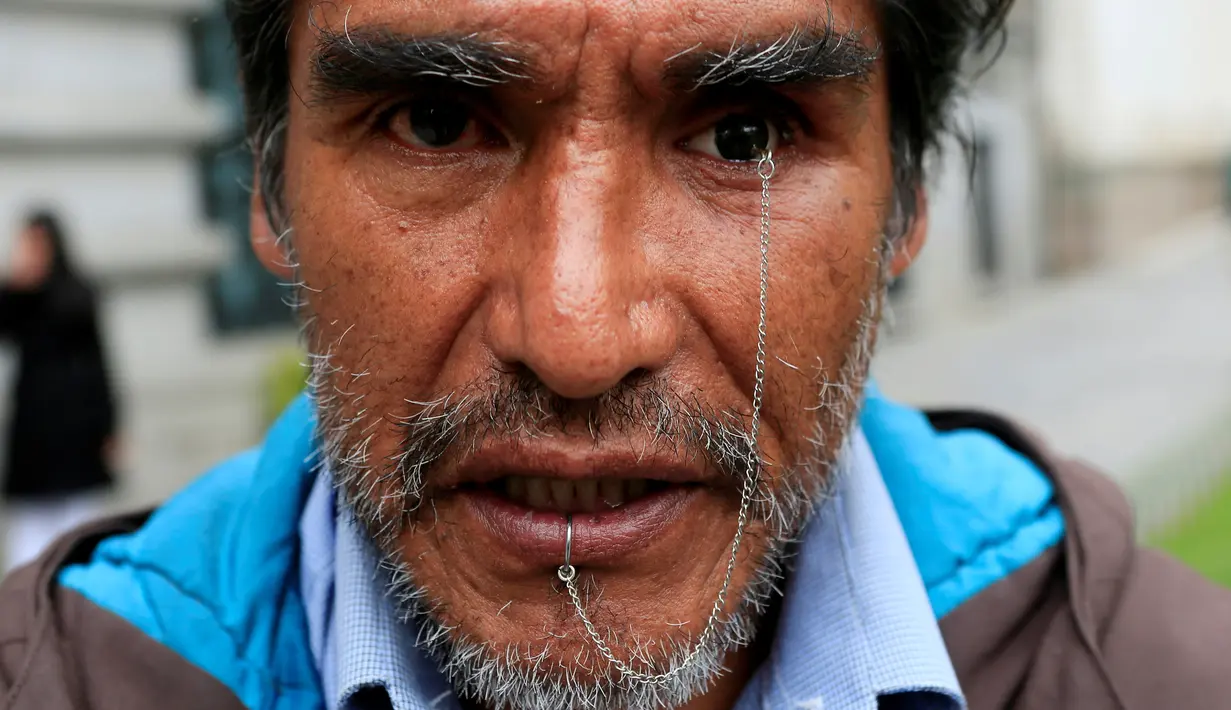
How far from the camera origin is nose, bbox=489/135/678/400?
127cm

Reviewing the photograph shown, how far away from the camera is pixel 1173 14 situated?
86.5ft

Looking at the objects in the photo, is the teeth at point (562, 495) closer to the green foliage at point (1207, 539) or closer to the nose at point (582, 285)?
the nose at point (582, 285)

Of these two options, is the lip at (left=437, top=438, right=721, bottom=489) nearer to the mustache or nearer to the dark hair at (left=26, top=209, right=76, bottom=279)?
the mustache

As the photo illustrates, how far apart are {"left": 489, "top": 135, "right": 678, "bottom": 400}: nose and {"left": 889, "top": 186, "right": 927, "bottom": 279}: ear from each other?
0.64 meters

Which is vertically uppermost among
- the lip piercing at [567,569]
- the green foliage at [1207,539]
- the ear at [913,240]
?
the ear at [913,240]

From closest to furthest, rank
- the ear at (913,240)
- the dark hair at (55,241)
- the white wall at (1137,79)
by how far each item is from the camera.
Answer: the ear at (913,240) < the dark hair at (55,241) < the white wall at (1137,79)

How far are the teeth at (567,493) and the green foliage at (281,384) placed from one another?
474 centimetres

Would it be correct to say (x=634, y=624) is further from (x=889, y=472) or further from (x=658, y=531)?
(x=889, y=472)

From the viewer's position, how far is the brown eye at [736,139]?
145 cm

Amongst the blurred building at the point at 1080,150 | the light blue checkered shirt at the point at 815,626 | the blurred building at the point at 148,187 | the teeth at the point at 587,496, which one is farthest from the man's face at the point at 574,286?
the blurred building at the point at 1080,150

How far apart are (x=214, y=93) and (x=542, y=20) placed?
5986 mm

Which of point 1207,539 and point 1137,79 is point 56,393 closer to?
point 1207,539

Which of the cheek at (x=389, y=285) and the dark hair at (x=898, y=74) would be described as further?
the dark hair at (x=898, y=74)

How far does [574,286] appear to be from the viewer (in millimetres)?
1274
